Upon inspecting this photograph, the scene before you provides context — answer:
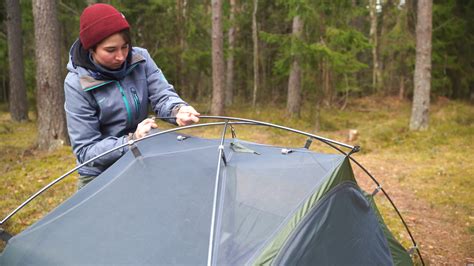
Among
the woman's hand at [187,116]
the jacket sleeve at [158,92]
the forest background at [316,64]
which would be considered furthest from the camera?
the forest background at [316,64]

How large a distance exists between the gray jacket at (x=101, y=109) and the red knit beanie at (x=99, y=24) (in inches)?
7.7

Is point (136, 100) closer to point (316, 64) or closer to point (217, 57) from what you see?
point (316, 64)

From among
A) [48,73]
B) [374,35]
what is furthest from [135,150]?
[374,35]

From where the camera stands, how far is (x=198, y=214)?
2002 mm

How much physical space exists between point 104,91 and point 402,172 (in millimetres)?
6108

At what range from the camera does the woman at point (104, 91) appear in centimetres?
218

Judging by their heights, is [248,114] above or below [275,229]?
below

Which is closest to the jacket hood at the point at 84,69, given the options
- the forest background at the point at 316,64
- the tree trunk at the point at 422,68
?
the forest background at the point at 316,64

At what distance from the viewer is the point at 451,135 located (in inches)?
370

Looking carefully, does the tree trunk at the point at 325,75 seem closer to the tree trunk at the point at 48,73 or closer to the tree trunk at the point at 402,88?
the tree trunk at the point at 48,73

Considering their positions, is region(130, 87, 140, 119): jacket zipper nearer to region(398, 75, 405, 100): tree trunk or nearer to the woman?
the woman

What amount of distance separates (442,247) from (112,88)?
3.86 metres

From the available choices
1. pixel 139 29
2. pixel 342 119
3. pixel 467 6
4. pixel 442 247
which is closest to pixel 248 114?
pixel 342 119

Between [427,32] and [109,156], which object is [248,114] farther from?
[109,156]
